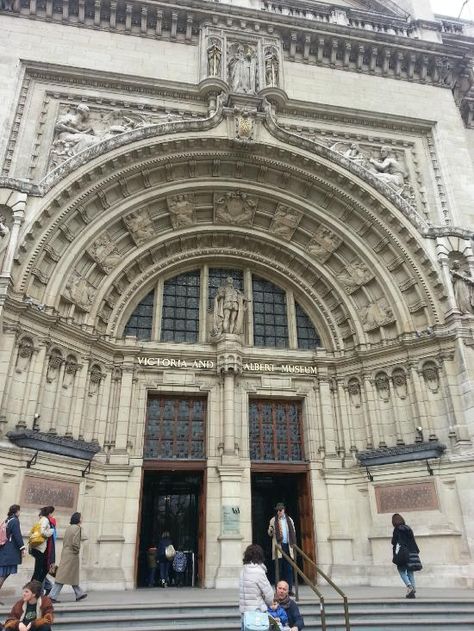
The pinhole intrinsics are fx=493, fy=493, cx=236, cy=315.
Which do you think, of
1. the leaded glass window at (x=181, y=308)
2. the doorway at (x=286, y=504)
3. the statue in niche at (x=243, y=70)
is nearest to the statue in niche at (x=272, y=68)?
the statue in niche at (x=243, y=70)

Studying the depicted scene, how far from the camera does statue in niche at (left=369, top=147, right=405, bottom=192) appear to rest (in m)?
15.5

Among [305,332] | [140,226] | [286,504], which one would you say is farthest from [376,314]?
[140,226]

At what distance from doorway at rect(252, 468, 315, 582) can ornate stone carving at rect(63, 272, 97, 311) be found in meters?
6.93

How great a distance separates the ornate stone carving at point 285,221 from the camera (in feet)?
52.4

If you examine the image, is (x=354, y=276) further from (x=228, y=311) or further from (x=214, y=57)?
(x=214, y=57)

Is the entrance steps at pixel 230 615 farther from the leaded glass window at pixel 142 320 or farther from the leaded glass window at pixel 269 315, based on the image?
the leaded glass window at pixel 269 315

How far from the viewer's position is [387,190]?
1502 centimetres

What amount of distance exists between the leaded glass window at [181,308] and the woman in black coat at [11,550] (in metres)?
7.70

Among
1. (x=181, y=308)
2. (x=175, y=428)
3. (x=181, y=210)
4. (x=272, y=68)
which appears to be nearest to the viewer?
(x=175, y=428)

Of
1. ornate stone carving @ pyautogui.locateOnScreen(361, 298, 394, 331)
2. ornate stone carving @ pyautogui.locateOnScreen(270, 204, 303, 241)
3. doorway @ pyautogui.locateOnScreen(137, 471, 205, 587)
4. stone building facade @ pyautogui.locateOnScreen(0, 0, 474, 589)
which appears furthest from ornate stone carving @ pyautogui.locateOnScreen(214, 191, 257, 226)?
doorway @ pyautogui.locateOnScreen(137, 471, 205, 587)

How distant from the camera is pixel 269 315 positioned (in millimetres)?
16328

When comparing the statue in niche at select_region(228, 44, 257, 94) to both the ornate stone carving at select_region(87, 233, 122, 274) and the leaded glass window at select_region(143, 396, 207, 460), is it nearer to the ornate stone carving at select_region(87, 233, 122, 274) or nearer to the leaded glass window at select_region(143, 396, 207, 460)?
the ornate stone carving at select_region(87, 233, 122, 274)

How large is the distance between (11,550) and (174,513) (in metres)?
6.88

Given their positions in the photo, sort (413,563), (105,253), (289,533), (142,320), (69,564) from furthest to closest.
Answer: (142,320) < (105,253) < (289,533) < (413,563) < (69,564)
